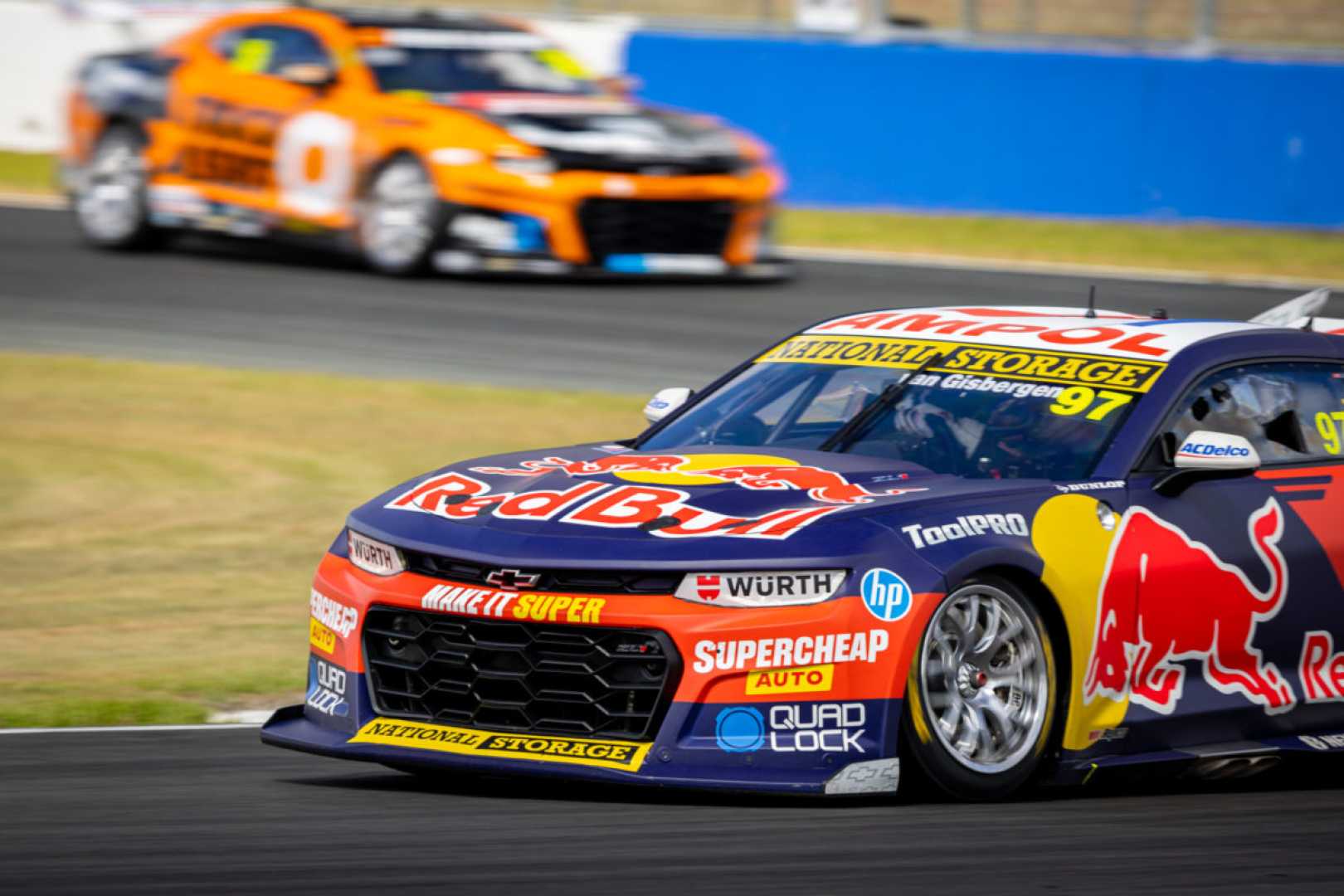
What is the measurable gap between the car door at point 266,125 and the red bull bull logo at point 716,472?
1161 cm

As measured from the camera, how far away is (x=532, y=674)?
6.20 metres

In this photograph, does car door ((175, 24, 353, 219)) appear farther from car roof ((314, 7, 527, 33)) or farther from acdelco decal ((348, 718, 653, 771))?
acdelco decal ((348, 718, 653, 771))

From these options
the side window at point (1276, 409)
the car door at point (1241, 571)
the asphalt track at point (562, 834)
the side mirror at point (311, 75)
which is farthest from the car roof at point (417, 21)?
the car door at point (1241, 571)

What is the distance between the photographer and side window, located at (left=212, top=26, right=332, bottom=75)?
18.9m

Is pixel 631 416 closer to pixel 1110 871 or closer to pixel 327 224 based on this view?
pixel 327 224

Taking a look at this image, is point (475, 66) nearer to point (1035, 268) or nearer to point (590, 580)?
point (1035, 268)

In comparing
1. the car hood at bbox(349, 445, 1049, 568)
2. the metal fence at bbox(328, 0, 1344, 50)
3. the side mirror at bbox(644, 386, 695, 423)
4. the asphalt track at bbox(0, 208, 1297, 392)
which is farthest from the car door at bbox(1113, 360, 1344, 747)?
the metal fence at bbox(328, 0, 1344, 50)

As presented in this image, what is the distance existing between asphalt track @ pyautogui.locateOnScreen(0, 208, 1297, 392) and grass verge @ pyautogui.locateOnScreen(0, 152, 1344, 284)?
4.07 feet

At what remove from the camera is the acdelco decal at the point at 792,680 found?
19.8ft

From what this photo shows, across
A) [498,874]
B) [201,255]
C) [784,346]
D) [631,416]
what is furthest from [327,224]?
[498,874]

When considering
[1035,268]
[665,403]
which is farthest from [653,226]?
[665,403]

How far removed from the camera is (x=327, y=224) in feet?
60.7

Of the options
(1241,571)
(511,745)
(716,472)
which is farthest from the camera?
(1241,571)

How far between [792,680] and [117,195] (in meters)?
14.5
